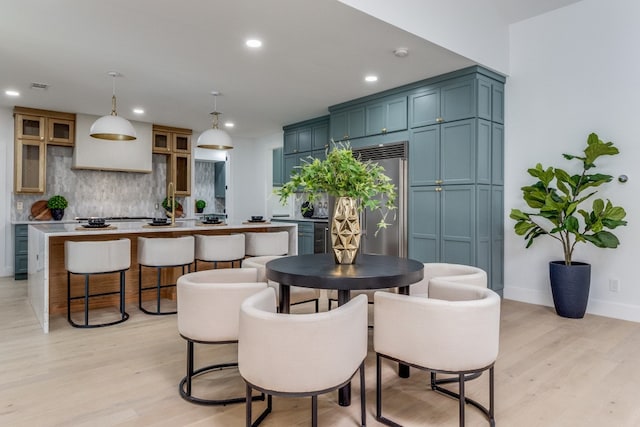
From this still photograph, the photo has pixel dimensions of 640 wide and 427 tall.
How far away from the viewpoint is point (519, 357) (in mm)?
2859

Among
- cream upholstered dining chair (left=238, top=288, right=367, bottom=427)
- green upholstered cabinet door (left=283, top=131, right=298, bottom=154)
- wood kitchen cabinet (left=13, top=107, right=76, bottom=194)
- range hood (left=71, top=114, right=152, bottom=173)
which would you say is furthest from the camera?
green upholstered cabinet door (left=283, top=131, right=298, bottom=154)

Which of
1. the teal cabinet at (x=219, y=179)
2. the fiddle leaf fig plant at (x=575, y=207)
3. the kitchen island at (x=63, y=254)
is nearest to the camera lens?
the kitchen island at (x=63, y=254)

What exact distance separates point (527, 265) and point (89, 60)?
5.10 meters

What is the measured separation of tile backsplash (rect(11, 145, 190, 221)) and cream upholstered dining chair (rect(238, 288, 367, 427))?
A: 6218mm

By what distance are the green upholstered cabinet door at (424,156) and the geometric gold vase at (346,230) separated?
8.14ft

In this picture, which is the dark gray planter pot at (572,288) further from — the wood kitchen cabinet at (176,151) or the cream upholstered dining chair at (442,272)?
the wood kitchen cabinet at (176,151)

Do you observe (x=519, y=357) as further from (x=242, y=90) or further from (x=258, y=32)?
(x=242, y=90)

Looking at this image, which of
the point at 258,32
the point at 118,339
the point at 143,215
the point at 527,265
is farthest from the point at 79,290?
the point at 527,265

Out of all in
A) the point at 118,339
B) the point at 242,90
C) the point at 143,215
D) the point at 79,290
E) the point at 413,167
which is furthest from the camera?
the point at 143,215

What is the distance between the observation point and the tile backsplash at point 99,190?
6449 millimetres

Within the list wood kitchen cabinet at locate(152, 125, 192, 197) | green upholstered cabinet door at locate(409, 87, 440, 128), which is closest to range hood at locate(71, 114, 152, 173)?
wood kitchen cabinet at locate(152, 125, 192, 197)

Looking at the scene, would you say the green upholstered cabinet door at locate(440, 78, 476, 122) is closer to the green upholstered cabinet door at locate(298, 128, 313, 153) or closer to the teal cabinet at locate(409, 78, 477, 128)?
the teal cabinet at locate(409, 78, 477, 128)

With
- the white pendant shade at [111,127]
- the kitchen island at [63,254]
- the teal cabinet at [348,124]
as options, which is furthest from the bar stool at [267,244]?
the teal cabinet at [348,124]

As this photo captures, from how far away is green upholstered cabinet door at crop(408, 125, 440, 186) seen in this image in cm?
453
